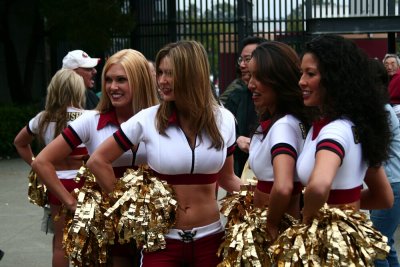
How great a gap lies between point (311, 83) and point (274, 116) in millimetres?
349

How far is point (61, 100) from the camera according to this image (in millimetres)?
6047

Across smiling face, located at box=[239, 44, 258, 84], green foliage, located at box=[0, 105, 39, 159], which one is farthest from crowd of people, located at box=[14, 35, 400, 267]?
green foliage, located at box=[0, 105, 39, 159]

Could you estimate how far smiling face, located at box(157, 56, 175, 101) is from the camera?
156 inches

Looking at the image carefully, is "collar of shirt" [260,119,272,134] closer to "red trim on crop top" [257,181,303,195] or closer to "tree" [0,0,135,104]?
"red trim on crop top" [257,181,303,195]

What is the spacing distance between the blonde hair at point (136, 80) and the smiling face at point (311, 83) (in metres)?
1.32

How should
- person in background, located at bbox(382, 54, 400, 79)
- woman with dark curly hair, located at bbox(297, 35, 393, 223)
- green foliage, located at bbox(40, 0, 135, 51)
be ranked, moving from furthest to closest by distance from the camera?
green foliage, located at bbox(40, 0, 135, 51) → person in background, located at bbox(382, 54, 400, 79) → woman with dark curly hair, located at bbox(297, 35, 393, 223)

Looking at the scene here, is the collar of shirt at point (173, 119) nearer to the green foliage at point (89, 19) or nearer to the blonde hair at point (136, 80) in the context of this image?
the blonde hair at point (136, 80)

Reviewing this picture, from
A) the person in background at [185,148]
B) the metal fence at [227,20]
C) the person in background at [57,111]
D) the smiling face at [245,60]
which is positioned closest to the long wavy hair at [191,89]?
the person in background at [185,148]

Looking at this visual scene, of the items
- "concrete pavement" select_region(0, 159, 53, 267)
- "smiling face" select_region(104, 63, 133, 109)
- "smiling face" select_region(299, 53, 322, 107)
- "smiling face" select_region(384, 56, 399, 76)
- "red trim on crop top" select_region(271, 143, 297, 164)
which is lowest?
"concrete pavement" select_region(0, 159, 53, 267)

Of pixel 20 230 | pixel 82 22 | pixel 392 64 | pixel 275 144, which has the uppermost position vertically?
pixel 82 22

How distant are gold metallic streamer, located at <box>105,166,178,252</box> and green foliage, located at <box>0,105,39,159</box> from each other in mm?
11524

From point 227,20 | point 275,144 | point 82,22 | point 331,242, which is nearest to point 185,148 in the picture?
point 275,144

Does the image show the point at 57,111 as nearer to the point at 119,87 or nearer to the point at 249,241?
the point at 119,87

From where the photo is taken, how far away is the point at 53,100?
6.07 m
